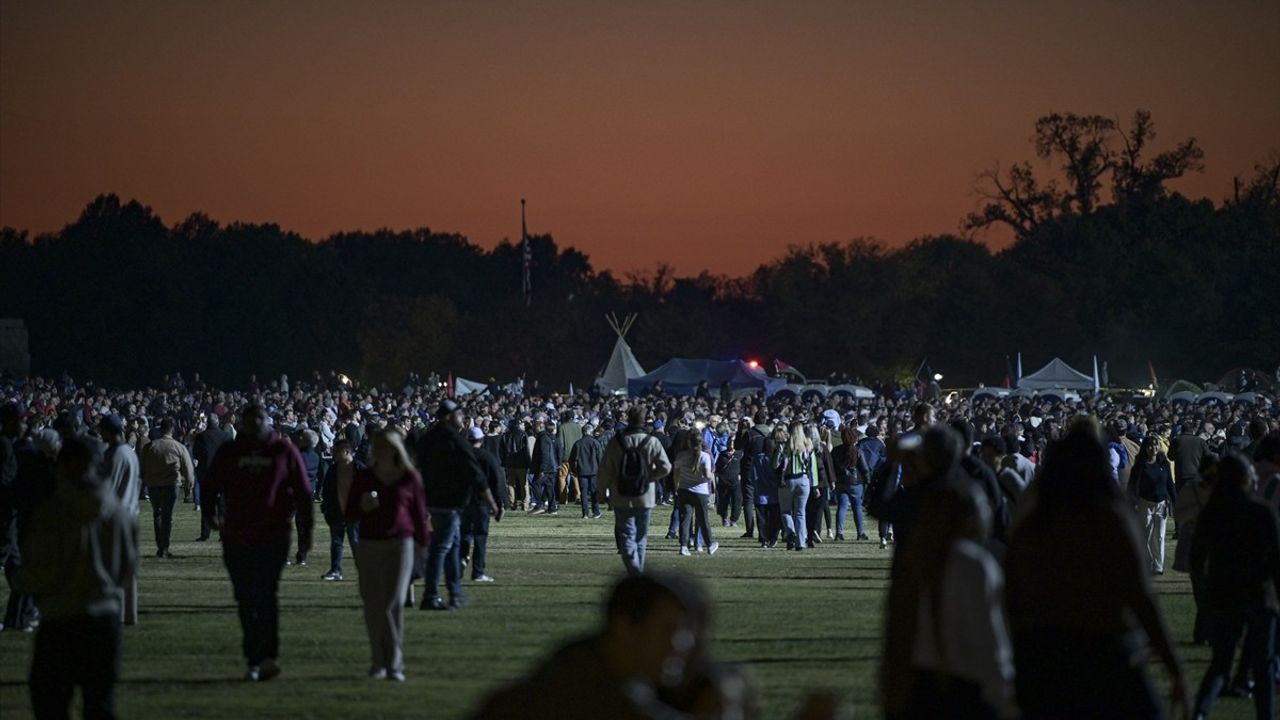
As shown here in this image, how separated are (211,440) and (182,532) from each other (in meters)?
1.88

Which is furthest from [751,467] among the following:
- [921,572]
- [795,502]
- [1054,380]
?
[1054,380]

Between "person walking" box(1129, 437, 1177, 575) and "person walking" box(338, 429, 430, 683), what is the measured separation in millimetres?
11080

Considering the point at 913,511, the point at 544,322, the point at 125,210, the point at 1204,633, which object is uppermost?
the point at 125,210

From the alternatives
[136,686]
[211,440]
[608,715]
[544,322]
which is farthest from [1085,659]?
[544,322]

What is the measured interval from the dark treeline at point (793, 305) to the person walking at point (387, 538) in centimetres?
8793

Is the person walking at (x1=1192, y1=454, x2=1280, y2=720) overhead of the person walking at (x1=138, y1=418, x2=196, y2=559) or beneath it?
beneath

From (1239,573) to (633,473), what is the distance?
1027cm

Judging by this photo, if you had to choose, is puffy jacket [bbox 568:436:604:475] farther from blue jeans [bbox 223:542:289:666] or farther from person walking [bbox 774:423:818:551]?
blue jeans [bbox 223:542:289:666]

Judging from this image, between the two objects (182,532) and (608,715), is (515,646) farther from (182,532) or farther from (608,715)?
(182,532)

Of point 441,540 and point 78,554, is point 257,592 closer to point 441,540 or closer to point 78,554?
point 78,554

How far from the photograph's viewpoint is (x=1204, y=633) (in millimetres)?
14805

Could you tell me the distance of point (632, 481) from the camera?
20.2 m

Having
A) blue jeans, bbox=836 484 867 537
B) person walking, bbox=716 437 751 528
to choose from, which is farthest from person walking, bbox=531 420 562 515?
blue jeans, bbox=836 484 867 537

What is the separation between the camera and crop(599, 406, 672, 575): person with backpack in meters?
20.1
